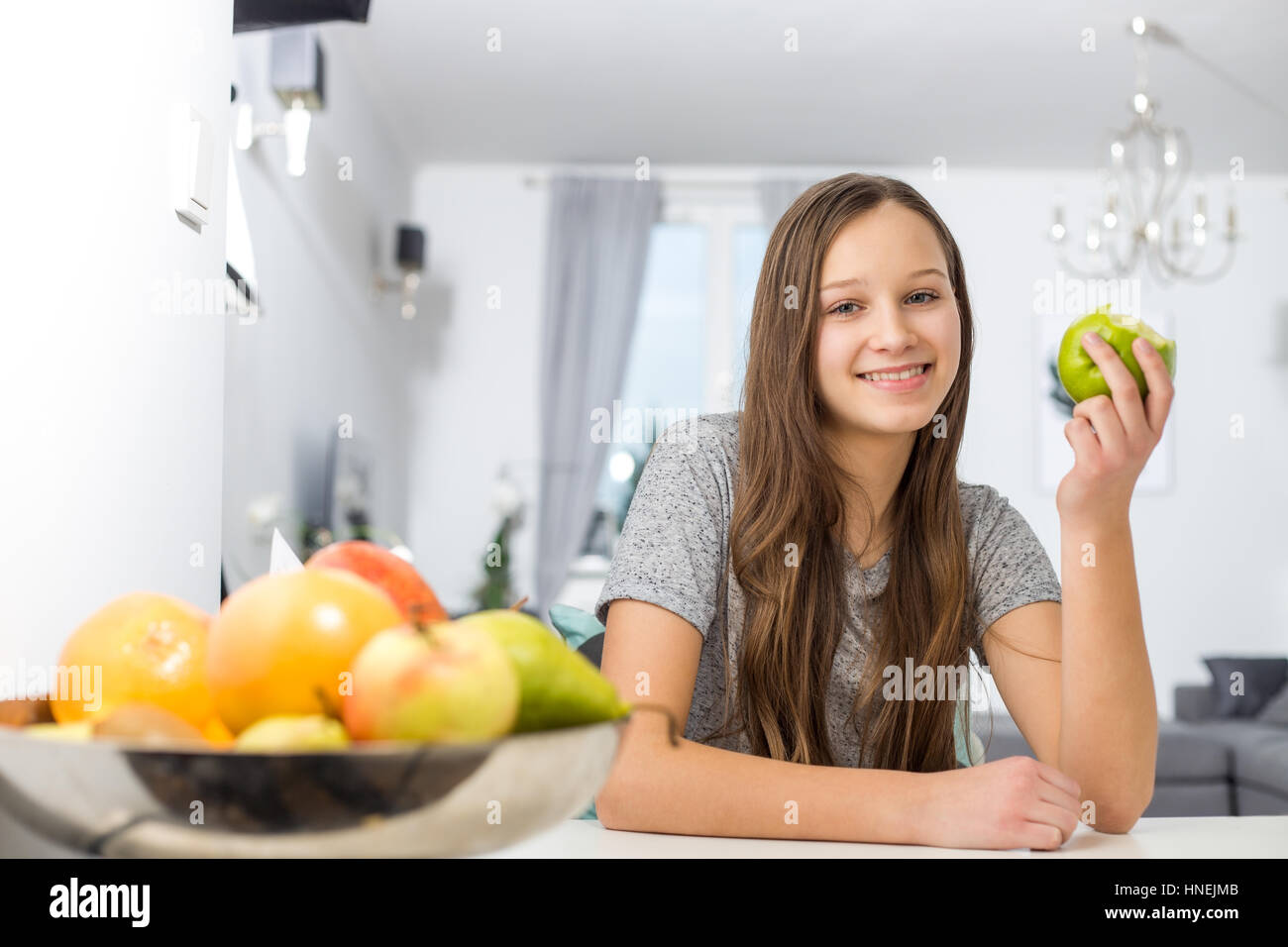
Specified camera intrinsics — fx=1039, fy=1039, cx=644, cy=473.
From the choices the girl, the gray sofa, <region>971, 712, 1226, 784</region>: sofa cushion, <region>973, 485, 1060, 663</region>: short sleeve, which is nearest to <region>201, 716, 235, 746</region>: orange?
the girl

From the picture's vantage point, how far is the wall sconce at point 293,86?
2797 mm

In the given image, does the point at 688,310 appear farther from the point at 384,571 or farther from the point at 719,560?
the point at 384,571

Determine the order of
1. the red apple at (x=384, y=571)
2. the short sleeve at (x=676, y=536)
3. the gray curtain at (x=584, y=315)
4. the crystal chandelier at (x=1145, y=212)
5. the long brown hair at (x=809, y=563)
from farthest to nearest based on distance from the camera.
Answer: the gray curtain at (x=584, y=315) → the crystal chandelier at (x=1145, y=212) → the long brown hair at (x=809, y=563) → the short sleeve at (x=676, y=536) → the red apple at (x=384, y=571)

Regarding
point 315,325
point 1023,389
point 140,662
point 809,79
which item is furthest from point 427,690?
point 1023,389

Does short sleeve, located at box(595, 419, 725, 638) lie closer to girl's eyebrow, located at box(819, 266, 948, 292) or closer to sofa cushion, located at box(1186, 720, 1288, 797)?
girl's eyebrow, located at box(819, 266, 948, 292)

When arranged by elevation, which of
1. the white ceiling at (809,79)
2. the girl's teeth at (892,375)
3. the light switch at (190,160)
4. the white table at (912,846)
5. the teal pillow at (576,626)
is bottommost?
the white table at (912,846)

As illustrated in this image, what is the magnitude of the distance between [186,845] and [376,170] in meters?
4.50

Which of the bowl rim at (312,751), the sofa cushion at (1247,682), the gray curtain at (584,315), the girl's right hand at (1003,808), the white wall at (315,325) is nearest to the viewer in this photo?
the bowl rim at (312,751)

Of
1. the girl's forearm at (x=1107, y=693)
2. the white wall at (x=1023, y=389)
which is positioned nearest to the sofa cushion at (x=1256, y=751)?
the white wall at (x=1023, y=389)

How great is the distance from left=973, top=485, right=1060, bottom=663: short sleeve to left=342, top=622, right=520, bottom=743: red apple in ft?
2.88

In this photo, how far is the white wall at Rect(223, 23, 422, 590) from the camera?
9.67 feet

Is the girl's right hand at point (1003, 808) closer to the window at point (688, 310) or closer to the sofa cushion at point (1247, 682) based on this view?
the sofa cushion at point (1247, 682)
